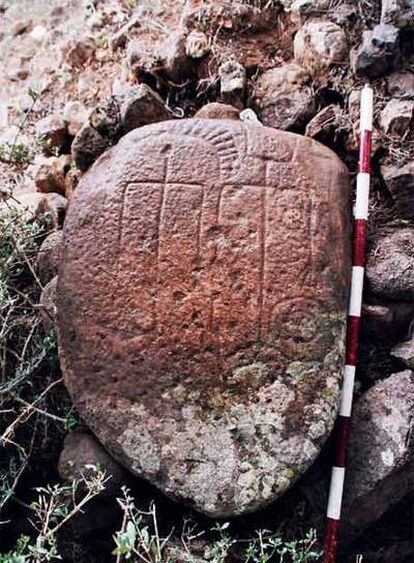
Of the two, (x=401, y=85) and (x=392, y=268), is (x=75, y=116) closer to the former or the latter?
(x=401, y=85)

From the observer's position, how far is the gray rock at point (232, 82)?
9.09 ft

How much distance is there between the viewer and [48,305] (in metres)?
2.46

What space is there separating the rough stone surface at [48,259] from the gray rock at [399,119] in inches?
50.6

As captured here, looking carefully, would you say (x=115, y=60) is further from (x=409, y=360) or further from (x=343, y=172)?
(x=409, y=360)

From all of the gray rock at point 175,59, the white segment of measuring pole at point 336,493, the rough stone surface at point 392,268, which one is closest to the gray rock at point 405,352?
the rough stone surface at point 392,268

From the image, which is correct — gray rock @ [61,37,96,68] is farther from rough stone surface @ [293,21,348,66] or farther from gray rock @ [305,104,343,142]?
→ gray rock @ [305,104,343,142]

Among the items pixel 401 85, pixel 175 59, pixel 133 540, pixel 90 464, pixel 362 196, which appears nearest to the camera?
pixel 133 540

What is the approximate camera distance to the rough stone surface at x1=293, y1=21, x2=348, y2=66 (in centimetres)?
277

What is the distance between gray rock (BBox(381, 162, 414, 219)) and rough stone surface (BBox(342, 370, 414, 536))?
24.6 inches

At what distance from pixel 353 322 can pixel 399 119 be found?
0.80m

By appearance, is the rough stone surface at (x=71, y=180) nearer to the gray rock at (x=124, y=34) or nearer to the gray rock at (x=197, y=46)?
the gray rock at (x=197, y=46)

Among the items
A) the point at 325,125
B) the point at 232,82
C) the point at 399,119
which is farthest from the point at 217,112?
the point at 399,119

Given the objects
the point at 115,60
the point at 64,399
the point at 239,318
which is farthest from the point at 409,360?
the point at 115,60

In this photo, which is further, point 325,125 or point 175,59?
point 175,59
